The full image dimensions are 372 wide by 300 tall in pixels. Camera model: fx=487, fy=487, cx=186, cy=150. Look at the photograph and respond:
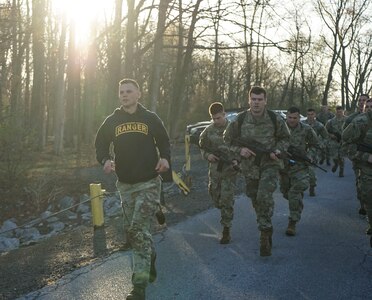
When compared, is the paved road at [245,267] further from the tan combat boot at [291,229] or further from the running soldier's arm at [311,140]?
the running soldier's arm at [311,140]

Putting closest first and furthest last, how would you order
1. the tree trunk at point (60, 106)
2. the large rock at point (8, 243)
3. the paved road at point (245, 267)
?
the paved road at point (245, 267)
the large rock at point (8, 243)
the tree trunk at point (60, 106)

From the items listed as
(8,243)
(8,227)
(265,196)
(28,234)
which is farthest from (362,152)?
(8,227)

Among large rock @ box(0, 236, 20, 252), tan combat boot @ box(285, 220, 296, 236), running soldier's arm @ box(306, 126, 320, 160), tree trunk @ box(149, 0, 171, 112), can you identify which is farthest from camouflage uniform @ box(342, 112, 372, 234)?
tree trunk @ box(149, 0, 171, 112)

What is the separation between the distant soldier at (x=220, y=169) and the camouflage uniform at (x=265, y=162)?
2.08 ft

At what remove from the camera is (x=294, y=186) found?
761 cm

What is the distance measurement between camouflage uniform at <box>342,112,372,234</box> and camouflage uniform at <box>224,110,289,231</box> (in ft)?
2.94

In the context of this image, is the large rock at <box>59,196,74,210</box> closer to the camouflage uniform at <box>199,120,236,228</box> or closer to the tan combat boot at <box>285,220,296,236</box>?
the camouflage uniform at <box>199,120,236,228</box>

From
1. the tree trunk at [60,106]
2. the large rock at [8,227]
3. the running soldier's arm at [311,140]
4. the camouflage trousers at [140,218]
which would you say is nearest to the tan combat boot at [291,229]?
the running soldier's arm at [311,140]

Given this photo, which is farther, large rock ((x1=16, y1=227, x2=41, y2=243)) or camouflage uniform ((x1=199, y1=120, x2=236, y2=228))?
large rock ((x1=16, y1=227, x2=41, y2=243))

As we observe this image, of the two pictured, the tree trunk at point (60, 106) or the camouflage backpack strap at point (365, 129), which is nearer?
the camouflage backpack strap at point (365, 129)

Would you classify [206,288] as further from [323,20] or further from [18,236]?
[323,20]

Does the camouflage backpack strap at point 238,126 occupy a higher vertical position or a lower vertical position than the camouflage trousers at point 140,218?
higher

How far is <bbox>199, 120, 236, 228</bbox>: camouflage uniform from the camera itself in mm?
6797

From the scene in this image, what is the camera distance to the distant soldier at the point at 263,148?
6043 mm
